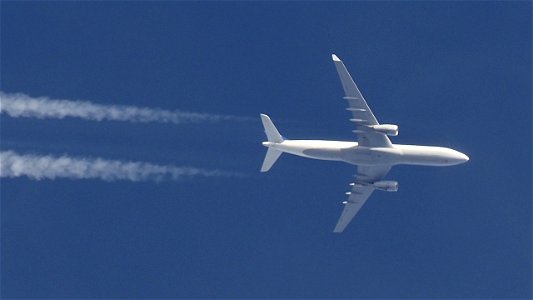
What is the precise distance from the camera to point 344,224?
405ft

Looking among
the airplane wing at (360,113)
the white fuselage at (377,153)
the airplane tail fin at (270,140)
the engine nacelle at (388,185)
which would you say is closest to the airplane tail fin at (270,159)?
the airplane tail fin at (270,140)

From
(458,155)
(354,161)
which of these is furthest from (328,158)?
(458,155)

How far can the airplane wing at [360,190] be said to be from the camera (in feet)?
395

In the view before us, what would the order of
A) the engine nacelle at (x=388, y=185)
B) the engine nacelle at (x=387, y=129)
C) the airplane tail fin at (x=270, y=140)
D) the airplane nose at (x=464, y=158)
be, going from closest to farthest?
the engine nacelle at (x=387, y=129), the airplane nose at (x=464, y=158), the airplane tail fin at (x=270, y=140), the engine nacelle at (x=388, y=185)

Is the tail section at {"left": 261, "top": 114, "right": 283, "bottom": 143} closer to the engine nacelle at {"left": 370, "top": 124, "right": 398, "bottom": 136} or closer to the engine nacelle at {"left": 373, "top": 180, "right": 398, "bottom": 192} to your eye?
the engine nacelle at {"left": 370, "top": 124, "right": 398, "bottom": 136}

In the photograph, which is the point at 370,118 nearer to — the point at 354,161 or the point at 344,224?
the point at 354,161

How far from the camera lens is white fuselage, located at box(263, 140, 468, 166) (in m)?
116

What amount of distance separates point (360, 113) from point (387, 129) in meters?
2.82

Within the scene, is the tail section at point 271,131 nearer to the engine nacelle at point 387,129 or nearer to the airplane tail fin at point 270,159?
the airplane tail fin at point 270,159

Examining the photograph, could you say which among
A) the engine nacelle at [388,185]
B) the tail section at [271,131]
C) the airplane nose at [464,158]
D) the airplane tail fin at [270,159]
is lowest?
the engine nacelle at [388,185]

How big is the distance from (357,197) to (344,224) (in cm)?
299

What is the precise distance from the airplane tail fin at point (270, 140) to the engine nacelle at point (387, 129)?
9299 millimetres

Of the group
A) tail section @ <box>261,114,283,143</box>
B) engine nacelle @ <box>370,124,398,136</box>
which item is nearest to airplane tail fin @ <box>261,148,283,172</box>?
tail section @ <box>261,114,283,143</box>

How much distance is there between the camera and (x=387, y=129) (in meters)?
115
